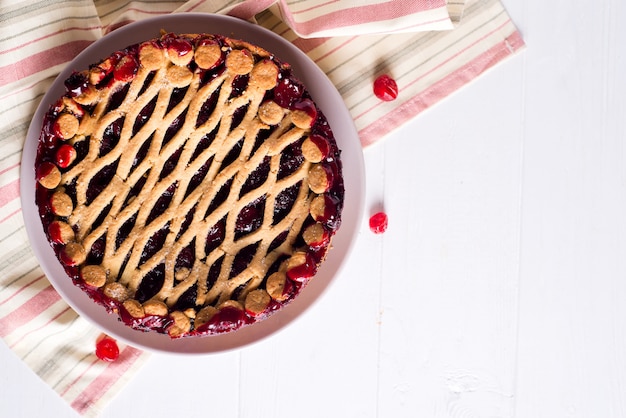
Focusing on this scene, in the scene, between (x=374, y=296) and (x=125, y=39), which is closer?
(x=125, y=39)

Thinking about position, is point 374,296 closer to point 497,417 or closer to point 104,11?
point 497,417

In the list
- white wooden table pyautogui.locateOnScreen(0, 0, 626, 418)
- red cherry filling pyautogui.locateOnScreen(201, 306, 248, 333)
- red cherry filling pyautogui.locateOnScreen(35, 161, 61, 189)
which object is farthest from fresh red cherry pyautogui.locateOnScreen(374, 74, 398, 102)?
red cherry filling pyautogui.locateOnScreen(35, 161, 61, 189)

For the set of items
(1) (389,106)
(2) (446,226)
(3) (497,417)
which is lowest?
(3) (497,417)

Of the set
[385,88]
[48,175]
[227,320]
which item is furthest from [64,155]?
[385,88]

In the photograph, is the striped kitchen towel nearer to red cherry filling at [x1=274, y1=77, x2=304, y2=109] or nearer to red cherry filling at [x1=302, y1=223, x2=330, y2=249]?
red cherry filling at [x1=274, y1=77, x2=304, y2=109]

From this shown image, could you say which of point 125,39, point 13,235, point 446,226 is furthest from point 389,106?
point 13,235

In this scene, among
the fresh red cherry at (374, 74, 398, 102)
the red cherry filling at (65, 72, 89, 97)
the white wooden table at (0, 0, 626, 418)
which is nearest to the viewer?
the red cherry filling at (65, 72, 89, 97)

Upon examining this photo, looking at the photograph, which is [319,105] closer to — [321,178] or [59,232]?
[321,178]
